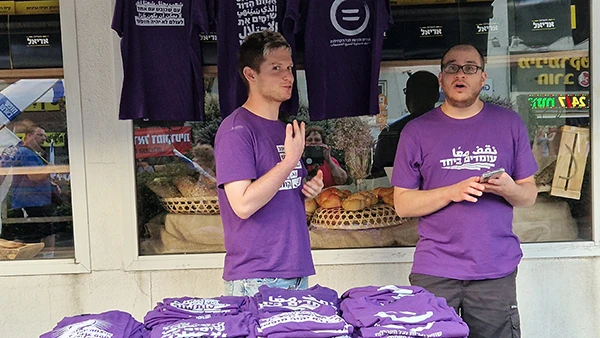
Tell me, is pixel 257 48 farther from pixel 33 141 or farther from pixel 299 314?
pixel 33 141

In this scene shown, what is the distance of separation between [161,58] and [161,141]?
0.58m

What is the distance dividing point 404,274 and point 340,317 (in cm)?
218

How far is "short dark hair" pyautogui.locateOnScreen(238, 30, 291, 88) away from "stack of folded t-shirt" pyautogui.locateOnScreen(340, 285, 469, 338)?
1095 mm

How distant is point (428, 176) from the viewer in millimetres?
3119

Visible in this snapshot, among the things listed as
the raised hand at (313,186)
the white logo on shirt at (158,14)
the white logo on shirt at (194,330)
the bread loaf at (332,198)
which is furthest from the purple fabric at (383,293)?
the white logo on shirt at (158,14)

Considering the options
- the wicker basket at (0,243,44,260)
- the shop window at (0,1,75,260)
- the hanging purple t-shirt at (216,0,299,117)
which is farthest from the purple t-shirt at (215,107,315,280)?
the wicker basket at (0,243,44,260)

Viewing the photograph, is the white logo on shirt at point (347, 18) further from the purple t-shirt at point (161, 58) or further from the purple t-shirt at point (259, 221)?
the purple t-shirt at point (259, 221)

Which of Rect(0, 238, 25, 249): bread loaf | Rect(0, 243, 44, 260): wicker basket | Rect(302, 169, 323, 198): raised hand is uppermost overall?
Rect(302, 169, 323, 198): raised hand

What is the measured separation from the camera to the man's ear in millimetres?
2875

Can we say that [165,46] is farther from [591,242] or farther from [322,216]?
[591,242]

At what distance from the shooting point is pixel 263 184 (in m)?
2.59

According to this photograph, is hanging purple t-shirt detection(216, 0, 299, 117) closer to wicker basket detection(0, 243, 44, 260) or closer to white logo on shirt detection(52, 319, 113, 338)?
wicker basket detection(0, 243, 44, 260)

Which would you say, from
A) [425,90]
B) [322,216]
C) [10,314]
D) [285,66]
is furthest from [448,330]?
[10,314]

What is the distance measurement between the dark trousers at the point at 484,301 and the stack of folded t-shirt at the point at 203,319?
42.1 inches
